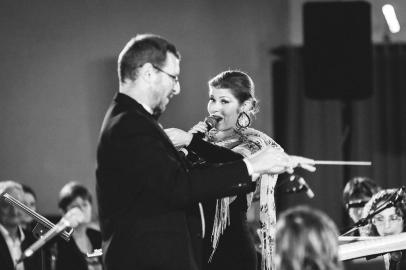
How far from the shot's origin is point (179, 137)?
9.07 feet

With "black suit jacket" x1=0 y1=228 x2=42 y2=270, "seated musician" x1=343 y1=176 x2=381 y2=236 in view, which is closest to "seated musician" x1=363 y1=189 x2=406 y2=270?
"seated musician" x1=343 y1=176 x2=381 y2=236

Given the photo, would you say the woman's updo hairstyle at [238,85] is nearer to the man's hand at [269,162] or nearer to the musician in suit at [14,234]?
the man's hand at [269,162]

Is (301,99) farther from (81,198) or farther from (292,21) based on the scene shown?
(81,198)

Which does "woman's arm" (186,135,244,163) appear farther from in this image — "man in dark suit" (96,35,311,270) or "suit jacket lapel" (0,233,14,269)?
"suit jacket lapel" (0,233,14,269)

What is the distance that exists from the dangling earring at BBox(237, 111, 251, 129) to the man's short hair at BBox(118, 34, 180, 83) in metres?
0.99

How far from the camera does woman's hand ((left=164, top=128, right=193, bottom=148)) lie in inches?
108

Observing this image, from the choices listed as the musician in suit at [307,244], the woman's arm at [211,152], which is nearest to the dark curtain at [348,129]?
the woman's arm at [211,152]

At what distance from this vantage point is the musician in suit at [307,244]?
170 cm

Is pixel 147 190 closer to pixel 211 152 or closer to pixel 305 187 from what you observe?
pixel 211 152

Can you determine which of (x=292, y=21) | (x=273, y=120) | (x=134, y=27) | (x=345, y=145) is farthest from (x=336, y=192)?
(x=134, y=27)

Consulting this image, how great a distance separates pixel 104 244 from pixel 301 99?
468 cm

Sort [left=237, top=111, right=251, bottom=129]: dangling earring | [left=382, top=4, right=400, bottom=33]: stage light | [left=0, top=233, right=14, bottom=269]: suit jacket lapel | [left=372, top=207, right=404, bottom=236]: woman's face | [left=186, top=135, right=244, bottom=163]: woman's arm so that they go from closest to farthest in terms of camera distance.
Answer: [left=186, top=135, right=244, bottom=163]: woman's arm → [left=237, top=111, right=251, bottom=129]: dangling earring → [left=372, top=207, right=404, bottom=236]: woman's face → [left=0, top=233, right=14, bottom=269]: suit jacket lapel → [left=382, top=4, right=400, bottom=33]: stage light

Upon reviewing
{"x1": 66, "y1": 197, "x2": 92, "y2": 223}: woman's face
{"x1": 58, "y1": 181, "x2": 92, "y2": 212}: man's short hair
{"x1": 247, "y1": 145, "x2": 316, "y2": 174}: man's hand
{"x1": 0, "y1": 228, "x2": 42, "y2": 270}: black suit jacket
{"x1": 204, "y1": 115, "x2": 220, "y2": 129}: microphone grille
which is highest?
{"x1": 204, "y1": 115, "x2": 220, "y2": 129}: microphone grille

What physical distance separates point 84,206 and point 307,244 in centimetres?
415
